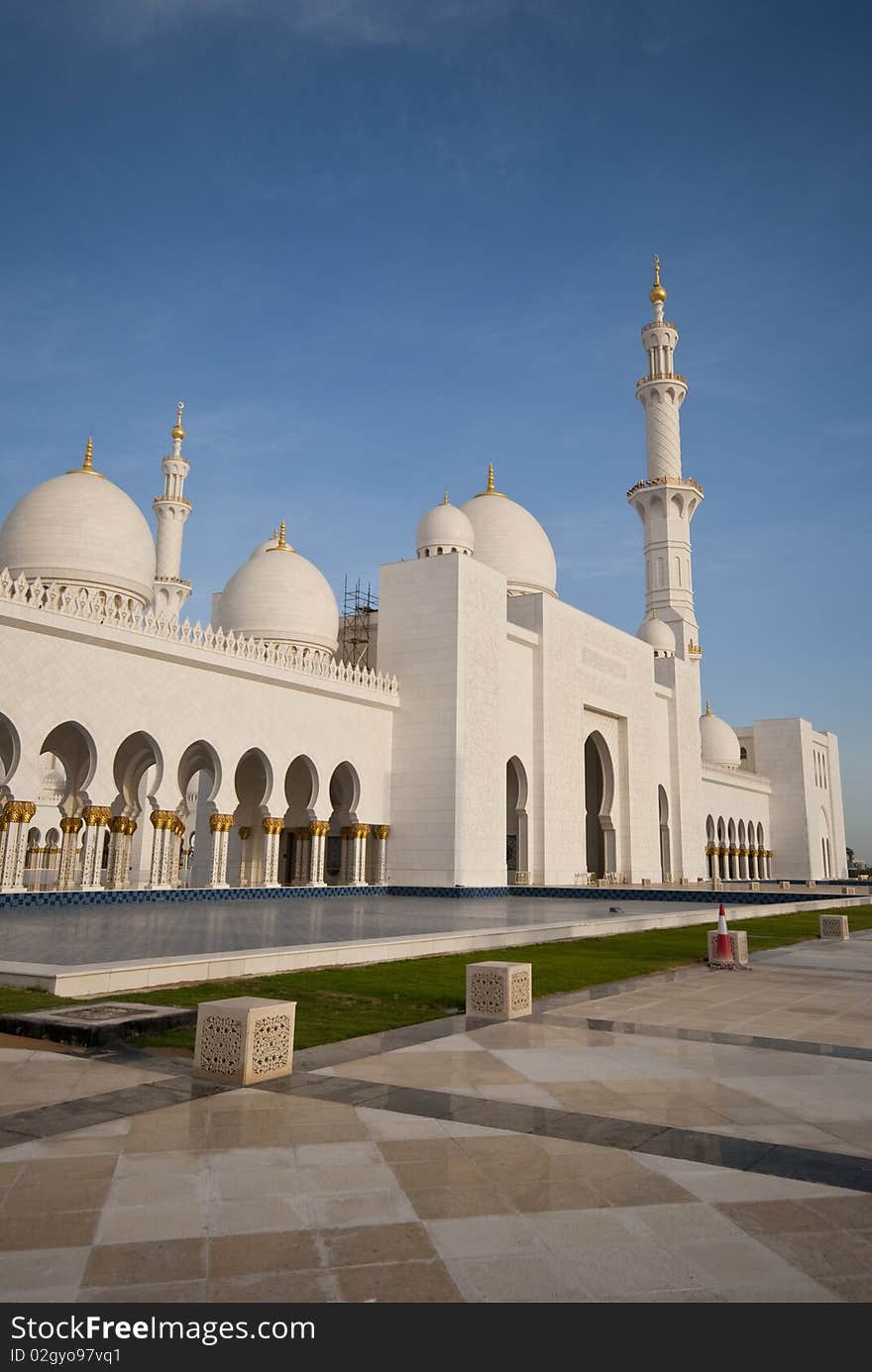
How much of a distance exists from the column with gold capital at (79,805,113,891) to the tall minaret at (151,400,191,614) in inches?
583

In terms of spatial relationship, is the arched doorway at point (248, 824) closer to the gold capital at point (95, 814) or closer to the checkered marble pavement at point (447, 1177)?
the gold capital at point (95, 814)

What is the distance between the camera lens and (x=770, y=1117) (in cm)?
386

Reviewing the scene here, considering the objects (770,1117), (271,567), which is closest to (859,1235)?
(770,1117)

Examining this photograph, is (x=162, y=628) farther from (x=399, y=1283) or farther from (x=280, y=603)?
(x=399, y=1283)

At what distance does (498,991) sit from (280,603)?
60.9ft

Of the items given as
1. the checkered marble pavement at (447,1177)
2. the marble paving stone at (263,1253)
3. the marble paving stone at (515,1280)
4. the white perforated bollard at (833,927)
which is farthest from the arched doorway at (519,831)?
the marble paving stone at (515,1280)

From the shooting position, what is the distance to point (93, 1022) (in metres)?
5.10

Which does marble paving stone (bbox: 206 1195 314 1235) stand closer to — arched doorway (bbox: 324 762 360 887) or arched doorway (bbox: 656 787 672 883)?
arched doorway (bbox: 324 762 360 887)

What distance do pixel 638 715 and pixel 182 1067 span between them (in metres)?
26.9

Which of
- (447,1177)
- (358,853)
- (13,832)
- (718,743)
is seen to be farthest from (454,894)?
(718,743)

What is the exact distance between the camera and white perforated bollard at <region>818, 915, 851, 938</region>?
41.1 feet

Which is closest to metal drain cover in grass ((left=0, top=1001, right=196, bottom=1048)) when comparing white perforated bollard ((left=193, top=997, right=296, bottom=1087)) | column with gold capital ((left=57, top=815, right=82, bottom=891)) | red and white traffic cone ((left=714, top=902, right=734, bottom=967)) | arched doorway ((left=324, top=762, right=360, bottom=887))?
white perforated bollard ((left=193, top=997, right=296, bottom=1087))
